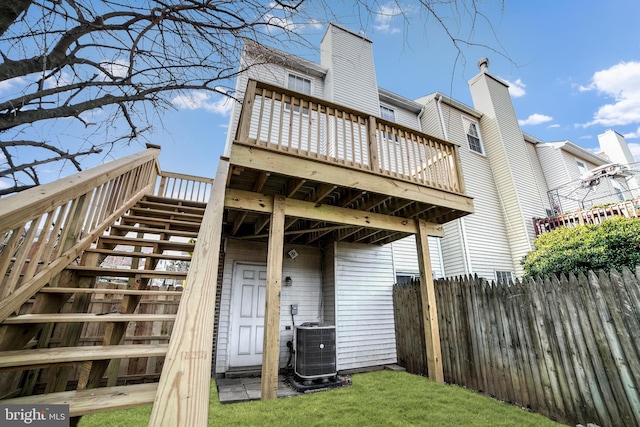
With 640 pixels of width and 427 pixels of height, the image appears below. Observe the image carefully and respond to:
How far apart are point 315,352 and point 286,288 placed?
1.67m

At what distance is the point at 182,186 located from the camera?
6047 mm

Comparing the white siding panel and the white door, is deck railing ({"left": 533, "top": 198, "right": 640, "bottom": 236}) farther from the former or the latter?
the white door

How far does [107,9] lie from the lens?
1.93 m

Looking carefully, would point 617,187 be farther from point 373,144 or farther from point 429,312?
point 373,144

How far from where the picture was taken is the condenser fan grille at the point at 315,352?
168 inches

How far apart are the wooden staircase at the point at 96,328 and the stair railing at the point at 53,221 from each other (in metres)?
0.14

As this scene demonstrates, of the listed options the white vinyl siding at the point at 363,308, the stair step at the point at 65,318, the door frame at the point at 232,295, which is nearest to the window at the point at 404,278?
the white vinyl siding at the point at 363,308

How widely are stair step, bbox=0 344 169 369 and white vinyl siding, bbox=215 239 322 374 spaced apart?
3.66 meters

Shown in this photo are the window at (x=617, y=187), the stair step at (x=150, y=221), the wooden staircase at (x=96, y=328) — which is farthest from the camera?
the window at (x=617, y=187)

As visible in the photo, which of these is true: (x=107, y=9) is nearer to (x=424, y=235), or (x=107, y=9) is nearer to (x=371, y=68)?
(x=424, y=235)

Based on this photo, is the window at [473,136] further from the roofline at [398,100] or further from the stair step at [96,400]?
the stair step at [96,400]

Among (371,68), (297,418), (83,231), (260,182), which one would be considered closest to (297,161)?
(260,182)

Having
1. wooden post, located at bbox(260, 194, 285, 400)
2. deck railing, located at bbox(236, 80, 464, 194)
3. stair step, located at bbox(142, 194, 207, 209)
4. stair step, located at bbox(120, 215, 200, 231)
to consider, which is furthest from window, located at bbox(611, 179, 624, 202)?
stair step, located at bbox(120, 215, 200, 231)

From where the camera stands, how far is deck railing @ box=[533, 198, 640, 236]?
7406 mm
